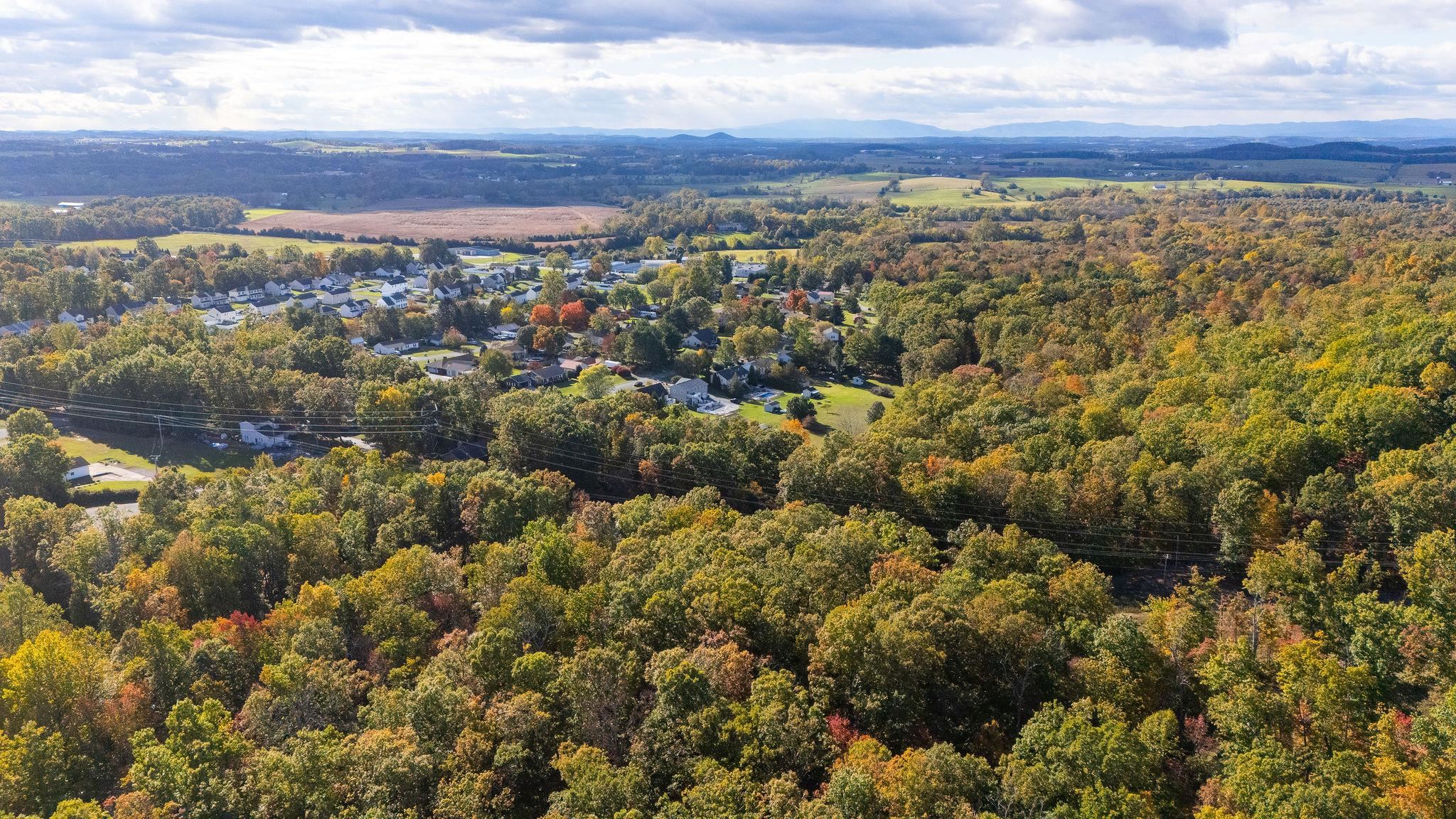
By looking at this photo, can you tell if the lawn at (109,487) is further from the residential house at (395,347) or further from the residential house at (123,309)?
the residential house at (123,309)

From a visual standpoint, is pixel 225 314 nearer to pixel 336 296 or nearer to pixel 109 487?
pixel 336 296

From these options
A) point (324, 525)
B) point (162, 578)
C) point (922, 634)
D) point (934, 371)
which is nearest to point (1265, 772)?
point (922, 634)

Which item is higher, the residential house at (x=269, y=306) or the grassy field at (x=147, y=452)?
the residential house at (x=269, y=306)

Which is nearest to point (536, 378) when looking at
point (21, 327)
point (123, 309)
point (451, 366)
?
point (451, 366)

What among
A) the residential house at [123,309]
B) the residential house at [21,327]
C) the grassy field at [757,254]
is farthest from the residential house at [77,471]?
the grassy field at [757,254]

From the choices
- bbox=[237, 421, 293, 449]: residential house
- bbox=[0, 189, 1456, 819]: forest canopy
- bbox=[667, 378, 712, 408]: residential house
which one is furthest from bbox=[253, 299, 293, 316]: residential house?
bbox=[667, 378, 712, 408]: residential house

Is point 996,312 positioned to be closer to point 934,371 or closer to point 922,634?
point 934,371
